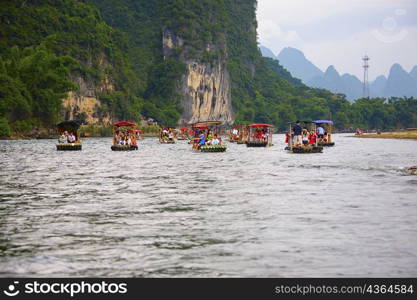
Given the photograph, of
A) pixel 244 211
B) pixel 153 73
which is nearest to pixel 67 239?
pixel 244 211

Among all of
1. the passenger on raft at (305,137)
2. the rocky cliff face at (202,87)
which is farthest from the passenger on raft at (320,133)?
the rocky cliff face at (202,87)

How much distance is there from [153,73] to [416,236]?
16948 cm

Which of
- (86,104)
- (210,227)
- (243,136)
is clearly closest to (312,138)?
(243,136)

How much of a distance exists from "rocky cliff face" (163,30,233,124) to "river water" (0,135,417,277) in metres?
147

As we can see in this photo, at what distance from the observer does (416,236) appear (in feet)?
44.0

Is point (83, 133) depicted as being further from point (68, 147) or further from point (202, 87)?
point (202, 87)

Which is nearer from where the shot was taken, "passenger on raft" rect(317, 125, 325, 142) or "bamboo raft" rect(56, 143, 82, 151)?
"bamboo raft" rect(56, 143, 82, 151)

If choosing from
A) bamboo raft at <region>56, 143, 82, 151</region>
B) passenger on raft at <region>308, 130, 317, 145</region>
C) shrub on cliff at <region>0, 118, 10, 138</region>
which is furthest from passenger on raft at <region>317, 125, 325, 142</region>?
shrub on cliff at <region>0, 118, 10, 138</region>

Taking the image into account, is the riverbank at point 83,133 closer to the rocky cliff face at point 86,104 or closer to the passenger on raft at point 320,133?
the rocky cliff face at point 86,104

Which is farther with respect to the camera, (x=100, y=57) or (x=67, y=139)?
(x=100, y=57)

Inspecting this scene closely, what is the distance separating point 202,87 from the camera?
591 ft

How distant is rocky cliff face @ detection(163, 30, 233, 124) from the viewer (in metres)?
174

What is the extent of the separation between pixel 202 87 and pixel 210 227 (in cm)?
16685

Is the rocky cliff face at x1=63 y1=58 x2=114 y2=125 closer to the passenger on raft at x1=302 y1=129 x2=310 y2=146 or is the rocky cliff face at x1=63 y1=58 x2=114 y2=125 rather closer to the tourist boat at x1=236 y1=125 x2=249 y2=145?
the tourist boat at x1=236 y1=125 x2=249 y2=145
